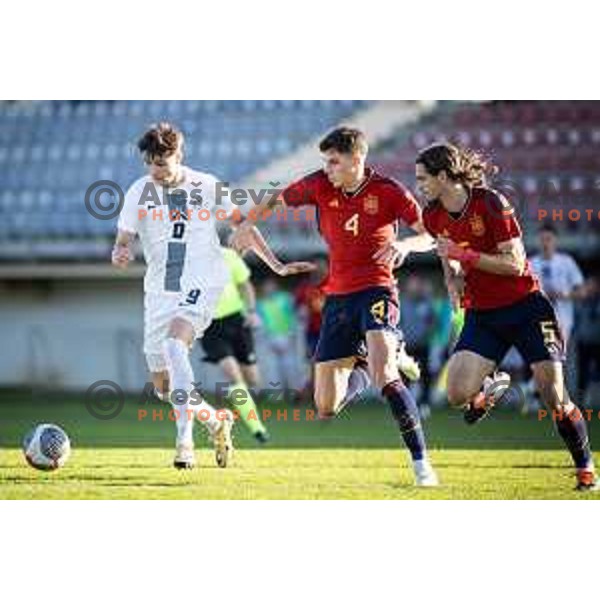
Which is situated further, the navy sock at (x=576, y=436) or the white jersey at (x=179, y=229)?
the white jersey at (x=179, y=229)

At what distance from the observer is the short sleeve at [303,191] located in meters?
7.59

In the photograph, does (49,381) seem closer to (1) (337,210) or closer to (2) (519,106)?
(1) (337,210)

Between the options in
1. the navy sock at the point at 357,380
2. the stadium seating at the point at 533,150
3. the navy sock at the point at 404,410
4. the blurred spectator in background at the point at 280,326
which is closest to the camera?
the navy sock at the point at 404,410

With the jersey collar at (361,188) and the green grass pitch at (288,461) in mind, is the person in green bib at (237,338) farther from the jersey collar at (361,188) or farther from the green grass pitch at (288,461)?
the jersey collar at (361,188)

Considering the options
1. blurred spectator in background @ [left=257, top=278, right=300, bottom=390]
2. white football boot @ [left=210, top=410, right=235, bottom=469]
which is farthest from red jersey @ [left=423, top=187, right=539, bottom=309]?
blurred spectator in background @ [left=257, top=278, right=300, bottom=390]

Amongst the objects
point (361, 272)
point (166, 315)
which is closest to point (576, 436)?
point (361, 272)

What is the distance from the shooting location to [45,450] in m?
7.62

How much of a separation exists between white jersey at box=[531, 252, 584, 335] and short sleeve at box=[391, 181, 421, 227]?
1255 millimetres

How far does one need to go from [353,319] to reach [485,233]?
2.50 ft

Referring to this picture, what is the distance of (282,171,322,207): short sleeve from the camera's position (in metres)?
7.59

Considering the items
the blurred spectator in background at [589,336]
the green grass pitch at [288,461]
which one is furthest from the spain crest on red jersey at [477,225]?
the blurred spectator in background at [589,336]

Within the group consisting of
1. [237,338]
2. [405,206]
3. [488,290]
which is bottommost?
[488,290]

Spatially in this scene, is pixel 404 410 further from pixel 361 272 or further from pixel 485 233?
pixel 485 233

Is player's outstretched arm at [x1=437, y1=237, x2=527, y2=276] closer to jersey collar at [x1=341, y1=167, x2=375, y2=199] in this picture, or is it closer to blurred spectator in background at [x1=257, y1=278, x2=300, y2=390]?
jersey collar at [x1=341, y1=167, x2=375, y2=199]
